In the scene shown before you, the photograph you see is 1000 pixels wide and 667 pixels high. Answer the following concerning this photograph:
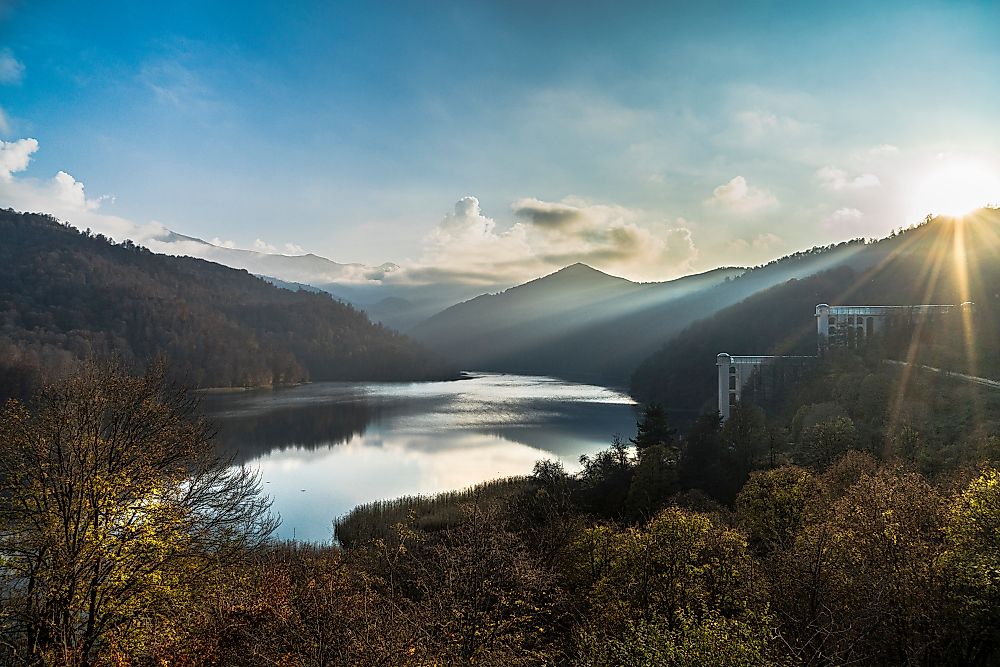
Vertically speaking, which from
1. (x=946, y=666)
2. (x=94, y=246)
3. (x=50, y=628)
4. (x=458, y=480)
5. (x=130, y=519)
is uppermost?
(x=94, y=246)

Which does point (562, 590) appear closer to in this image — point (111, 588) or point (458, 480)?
point (111, 588)

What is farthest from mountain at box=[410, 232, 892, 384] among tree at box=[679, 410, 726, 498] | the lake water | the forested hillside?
tree at box=[679, 410, 726, 498]

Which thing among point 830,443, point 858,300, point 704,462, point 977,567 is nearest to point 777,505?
point 830,443

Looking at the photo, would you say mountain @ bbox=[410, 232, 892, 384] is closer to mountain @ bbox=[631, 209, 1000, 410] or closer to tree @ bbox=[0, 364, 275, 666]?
mountain @ bbox=[631, 209, 1000, 410]

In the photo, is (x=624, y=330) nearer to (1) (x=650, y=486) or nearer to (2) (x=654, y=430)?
(2) (x=654, y=430)

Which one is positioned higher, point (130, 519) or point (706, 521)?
point (130, 519)

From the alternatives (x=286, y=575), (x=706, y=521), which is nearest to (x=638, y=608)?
(x=706, y=521)

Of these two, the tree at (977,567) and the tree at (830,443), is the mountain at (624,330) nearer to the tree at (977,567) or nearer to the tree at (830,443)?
the tree at (830,443)
